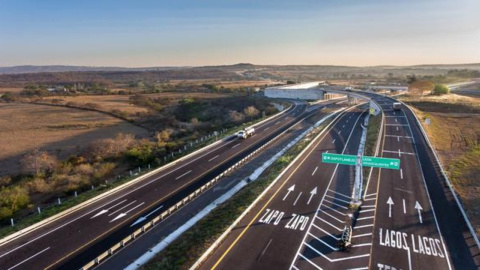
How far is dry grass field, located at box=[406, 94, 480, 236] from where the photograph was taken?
2903 cm

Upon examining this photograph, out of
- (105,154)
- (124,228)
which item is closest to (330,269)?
(124,228)

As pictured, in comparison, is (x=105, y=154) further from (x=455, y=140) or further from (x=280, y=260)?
(x=455, y=140)

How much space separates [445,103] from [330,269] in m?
82.0

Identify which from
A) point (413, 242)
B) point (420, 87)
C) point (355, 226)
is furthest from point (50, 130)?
point (420, 87)

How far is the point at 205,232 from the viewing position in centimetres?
2331

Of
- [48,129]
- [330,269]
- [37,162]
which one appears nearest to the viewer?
[330,269]

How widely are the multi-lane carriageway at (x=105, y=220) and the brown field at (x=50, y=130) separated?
2328 centimetres

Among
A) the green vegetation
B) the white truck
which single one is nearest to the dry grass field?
the green vegetation

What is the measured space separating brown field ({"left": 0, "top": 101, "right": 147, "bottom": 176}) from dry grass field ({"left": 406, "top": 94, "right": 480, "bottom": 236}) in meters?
53.9

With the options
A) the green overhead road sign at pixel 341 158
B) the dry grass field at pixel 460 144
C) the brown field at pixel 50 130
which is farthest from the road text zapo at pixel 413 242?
the brown field at pixel 50 130

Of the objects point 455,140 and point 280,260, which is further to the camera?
point 455,140

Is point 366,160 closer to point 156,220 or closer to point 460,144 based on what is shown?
point 156,220

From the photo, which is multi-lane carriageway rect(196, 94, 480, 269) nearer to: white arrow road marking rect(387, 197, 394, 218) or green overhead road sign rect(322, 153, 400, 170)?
white arrow road marking rect(387, 197, 394, 218)

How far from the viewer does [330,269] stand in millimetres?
18828
